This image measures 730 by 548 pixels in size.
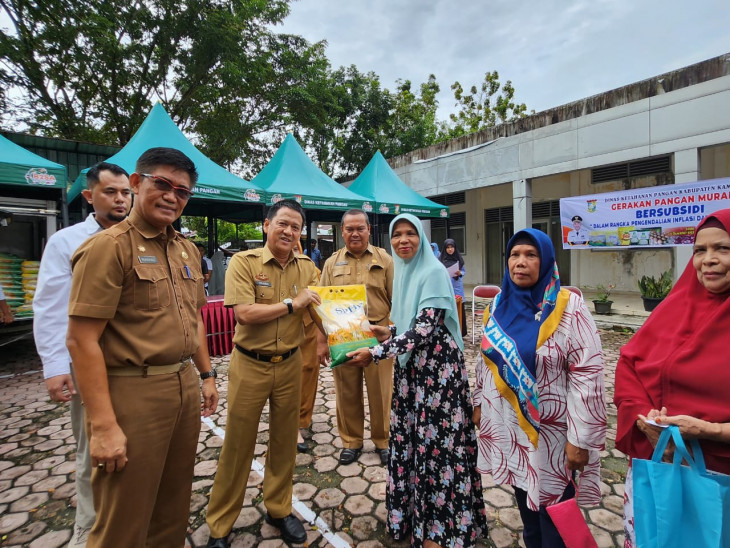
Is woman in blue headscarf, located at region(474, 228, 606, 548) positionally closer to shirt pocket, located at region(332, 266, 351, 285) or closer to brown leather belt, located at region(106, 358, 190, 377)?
brown leather belt, located at region(106, 358, 190, 377)

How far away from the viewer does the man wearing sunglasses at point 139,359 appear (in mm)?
1362

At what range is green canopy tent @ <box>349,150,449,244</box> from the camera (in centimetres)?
979

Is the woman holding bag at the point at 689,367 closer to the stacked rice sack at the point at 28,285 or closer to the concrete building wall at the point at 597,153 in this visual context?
the stacked rice sack at the point at 28,285

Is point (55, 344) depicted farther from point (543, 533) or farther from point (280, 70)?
point (280, 70)

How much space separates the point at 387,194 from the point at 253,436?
8743mm

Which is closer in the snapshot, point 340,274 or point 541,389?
point 541,389

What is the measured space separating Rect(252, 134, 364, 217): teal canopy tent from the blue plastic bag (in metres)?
7.36

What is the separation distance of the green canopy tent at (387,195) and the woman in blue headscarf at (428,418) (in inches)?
296

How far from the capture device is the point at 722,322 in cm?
129

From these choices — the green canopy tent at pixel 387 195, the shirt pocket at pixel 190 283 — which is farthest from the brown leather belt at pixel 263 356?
the green canopy tent at pixel 387 195

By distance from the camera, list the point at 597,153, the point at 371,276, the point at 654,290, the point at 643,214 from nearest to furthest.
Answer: the point at 371,276
the point at 643,214
the point at 654,290
the point at 597,153

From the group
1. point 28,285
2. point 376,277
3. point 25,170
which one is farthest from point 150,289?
point 28,285

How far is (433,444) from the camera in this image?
204 cm

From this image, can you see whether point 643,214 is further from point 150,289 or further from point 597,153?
point 150,289
